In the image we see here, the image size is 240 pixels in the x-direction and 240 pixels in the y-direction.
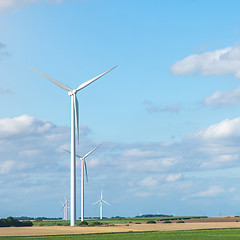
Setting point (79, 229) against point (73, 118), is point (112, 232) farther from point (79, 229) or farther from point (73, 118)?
point (73, 118)

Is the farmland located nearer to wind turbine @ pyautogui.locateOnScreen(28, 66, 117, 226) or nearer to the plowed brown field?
the plowed brown field

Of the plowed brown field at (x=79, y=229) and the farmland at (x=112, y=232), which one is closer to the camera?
the farmland at (x=112, y=232)

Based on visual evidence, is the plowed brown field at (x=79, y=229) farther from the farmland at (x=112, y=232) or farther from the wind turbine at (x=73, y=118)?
the wind turbine at (x=73, y=118)

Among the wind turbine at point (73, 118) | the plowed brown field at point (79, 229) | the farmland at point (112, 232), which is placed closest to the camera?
the farmland at point (112, 232)

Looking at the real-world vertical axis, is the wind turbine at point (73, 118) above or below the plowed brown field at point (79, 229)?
above

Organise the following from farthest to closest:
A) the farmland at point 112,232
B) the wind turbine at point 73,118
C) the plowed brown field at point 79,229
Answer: the wind turbine at point 73,118
the plowed brown field at point 79,229
the farmland at point 112,232

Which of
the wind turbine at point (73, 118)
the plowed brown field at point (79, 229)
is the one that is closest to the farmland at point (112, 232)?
the plowed brown field at point (79, 229)

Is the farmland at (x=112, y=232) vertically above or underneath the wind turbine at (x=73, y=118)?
underneath

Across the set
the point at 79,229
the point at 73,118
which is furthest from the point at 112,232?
the point at 73,118

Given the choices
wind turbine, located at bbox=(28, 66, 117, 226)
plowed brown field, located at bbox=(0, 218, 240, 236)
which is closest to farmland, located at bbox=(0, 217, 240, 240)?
plowed brown field, located at bbox=(0, 218, 240, 236)

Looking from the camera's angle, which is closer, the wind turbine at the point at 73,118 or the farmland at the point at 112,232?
the farmland at the point at 112,232

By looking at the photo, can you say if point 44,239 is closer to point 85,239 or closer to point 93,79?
point 85,239

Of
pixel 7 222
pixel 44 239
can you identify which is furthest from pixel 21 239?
pixel 7 222

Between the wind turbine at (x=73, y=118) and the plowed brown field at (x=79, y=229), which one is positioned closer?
the plowed brown field at (x=79, y=229)
